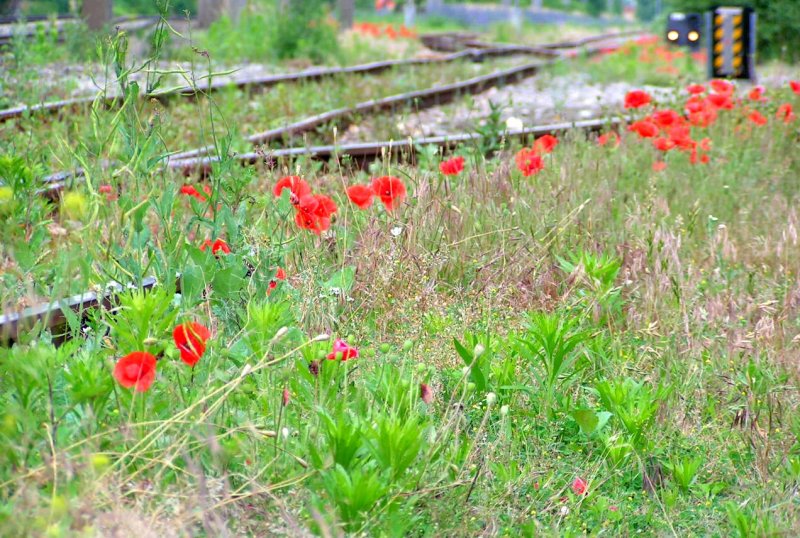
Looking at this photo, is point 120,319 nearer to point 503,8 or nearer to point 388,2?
point 388,2

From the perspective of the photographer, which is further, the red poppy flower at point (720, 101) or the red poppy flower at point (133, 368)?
the red poppy flower at point (720, 101)

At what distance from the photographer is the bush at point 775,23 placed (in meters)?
17.7

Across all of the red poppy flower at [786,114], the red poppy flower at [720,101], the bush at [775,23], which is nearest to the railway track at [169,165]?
the red poppy flower at [720,101]

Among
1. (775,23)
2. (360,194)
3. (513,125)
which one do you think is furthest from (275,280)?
A: (775,23)

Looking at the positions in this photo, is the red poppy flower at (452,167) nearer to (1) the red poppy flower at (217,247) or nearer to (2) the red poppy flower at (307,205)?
(2) the red poppy flower at (307,205)

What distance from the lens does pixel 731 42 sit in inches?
432

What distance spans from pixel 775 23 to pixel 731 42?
7.90 metres

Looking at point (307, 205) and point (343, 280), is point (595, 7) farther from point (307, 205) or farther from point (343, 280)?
point (307, 205)

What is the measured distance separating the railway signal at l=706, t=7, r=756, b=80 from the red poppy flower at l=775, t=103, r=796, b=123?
4.42 metres

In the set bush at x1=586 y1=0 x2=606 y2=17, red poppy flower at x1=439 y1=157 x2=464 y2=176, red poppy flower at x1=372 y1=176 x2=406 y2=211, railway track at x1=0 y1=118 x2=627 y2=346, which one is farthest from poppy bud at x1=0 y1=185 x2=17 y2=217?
bush at x1=586 y1=0 x2=606 y2=17

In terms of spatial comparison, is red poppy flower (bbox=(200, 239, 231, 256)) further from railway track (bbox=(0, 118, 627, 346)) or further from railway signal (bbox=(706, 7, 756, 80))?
railway signal (bbox=(706, 7, 756, 80))

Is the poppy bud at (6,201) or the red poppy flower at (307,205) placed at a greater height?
the poppy bud at (6,201)

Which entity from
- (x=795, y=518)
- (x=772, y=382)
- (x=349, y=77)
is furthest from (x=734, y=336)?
(x=349, y=77)

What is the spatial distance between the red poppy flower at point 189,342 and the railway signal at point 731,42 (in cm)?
982
